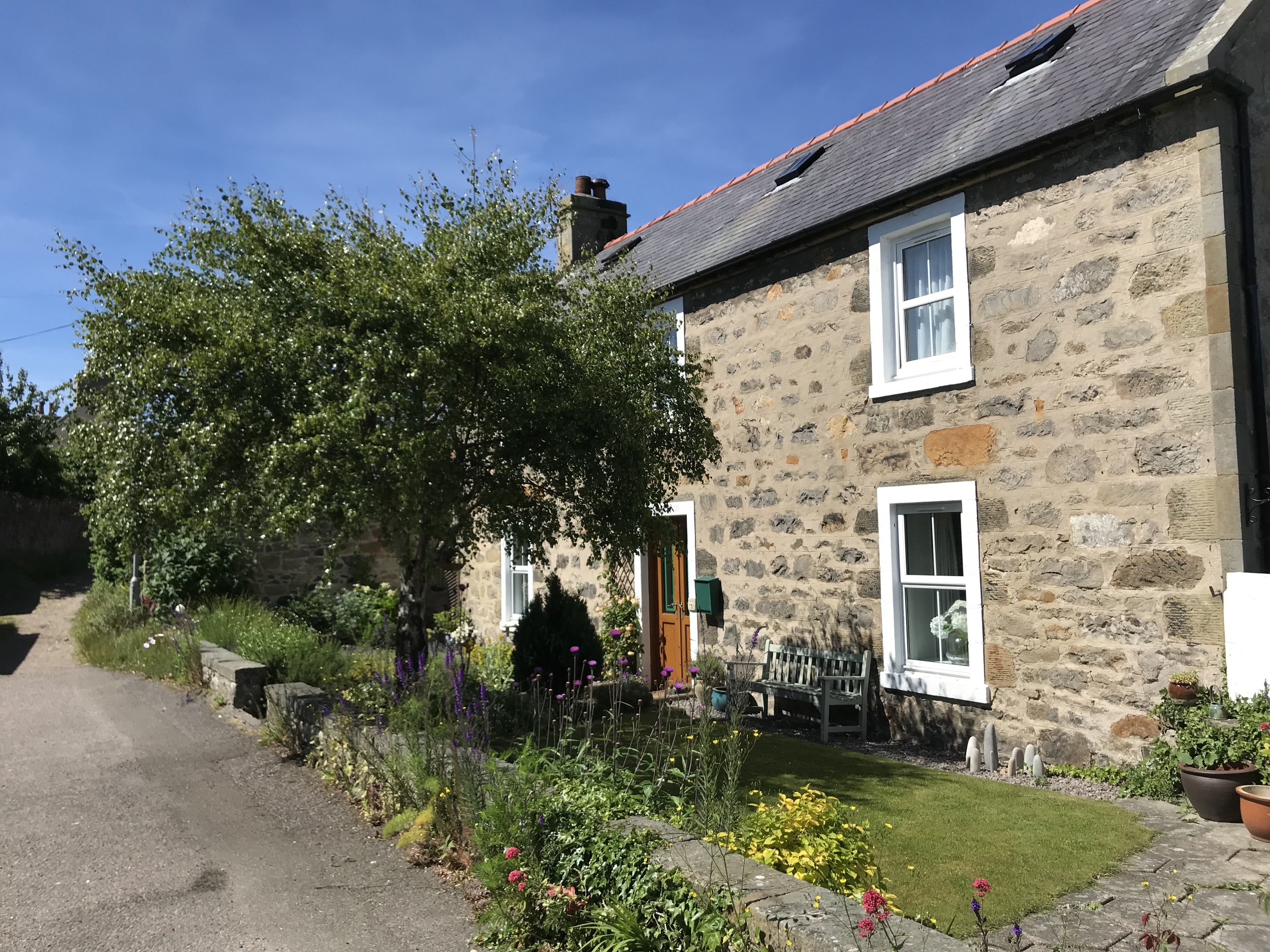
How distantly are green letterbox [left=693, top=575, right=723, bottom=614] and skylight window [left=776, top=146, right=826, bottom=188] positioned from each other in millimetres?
5075

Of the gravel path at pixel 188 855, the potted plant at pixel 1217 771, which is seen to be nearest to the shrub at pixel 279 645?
the gravel path at pixel 188 855

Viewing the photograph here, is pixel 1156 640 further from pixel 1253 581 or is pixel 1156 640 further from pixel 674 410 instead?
pixel 674 410

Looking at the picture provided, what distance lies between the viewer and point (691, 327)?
1095 centimetres

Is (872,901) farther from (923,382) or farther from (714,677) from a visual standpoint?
(714,677)

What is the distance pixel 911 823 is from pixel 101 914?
462cm

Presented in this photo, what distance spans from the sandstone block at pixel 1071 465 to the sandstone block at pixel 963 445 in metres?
0.51

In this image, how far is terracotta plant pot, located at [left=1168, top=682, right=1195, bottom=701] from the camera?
6.16m

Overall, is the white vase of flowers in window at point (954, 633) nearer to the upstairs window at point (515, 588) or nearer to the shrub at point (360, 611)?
the upstairs window at point (515, 588)

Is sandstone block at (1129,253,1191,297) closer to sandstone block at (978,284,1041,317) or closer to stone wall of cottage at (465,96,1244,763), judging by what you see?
stone wall of cottage at (465,96,1244,763)

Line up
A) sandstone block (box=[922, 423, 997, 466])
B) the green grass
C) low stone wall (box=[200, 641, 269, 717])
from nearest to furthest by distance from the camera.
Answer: sandstone block (box=[922, 423, 997, 466]) < low stone wall (box=[200, 641, 269, 717]) < the green grass

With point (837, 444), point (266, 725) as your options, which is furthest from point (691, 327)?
point (266, 725)

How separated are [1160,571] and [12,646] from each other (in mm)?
15400

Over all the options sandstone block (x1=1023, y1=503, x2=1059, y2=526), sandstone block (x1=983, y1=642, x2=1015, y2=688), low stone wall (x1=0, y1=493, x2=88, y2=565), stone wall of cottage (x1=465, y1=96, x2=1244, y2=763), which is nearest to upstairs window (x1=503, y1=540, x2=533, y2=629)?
stone wall of cottage (x1=465, y1=96, x2=1244, y2=763)

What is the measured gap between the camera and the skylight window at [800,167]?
11.2 m
